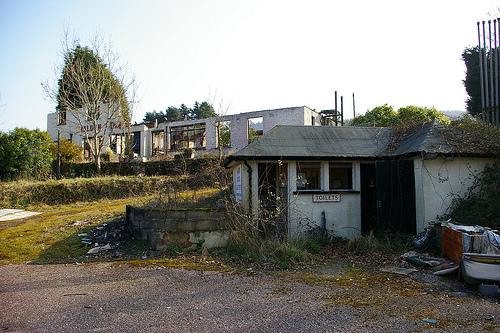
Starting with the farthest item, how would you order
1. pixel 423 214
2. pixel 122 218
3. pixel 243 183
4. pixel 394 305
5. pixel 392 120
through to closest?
pixel 392 120 → pixel 122 218 → pixel 243 183 → pixel 423 214 → pixel 394 305

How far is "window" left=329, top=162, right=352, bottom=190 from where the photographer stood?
12453 millimetres

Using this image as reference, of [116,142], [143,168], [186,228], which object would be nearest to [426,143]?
[186,228]

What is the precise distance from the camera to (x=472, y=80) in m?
20.3

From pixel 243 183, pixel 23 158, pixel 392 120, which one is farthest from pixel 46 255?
pixel 392 120

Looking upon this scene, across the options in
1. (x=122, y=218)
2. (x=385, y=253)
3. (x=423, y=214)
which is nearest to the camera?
(x=385, y=253)

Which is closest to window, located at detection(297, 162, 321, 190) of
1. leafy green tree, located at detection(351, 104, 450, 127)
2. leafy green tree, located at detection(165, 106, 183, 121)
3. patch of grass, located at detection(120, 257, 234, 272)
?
patch of grass, located at detection(120, 257, 234, 272)

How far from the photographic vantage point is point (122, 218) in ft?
45.6

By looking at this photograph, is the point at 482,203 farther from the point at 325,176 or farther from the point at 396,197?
the point at 325,176

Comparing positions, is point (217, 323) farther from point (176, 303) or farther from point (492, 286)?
point (492, 286)

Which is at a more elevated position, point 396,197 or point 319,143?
point 319,143

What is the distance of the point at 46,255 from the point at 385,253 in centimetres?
842

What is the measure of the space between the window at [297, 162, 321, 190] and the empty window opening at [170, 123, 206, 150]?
2382cm

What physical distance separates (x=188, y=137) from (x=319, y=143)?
25.8 m

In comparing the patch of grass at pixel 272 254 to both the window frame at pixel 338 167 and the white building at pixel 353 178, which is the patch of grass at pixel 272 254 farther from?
the window frame at pixel 338 167
